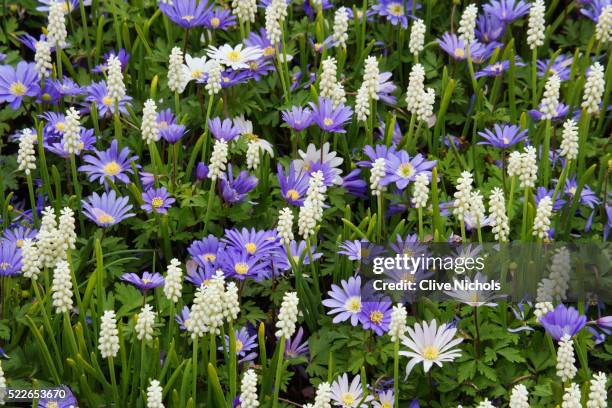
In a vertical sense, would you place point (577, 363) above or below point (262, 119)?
below

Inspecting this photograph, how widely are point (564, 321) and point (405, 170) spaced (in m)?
0.76

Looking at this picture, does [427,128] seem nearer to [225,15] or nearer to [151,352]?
[225,15]

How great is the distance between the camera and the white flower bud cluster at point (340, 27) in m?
3.50

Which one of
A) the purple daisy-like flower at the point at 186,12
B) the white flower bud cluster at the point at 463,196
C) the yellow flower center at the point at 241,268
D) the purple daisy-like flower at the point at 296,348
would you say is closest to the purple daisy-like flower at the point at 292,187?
the yellow flower center at the point at 241,268

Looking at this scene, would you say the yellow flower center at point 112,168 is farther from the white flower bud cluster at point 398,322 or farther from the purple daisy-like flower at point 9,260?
the white flower bud cluster at point 398,322

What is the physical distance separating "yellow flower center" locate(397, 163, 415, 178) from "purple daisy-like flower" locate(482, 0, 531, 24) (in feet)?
3.00

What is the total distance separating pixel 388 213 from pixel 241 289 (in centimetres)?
62

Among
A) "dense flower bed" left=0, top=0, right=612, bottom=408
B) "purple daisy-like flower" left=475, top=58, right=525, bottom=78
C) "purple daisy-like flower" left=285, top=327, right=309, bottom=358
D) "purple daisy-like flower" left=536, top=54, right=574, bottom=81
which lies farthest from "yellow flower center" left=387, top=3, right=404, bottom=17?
"purple daisy-like flower" left=285, top=327, right=309, bottom=358

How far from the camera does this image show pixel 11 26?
3.89 m

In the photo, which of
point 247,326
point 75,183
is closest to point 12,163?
point 75,183

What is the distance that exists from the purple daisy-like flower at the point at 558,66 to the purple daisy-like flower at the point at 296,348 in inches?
56.1

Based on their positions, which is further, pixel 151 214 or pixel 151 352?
pixel 151 214

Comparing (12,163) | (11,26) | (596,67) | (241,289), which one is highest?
(11,26)

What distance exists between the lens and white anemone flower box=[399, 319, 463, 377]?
106 inches
